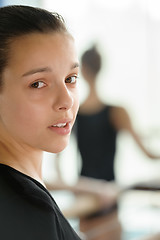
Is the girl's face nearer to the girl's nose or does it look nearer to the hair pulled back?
the girl's nose

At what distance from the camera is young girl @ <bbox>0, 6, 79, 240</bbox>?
0.51 m

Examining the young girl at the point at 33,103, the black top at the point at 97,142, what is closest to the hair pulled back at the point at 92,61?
the black top at the point at 97,142

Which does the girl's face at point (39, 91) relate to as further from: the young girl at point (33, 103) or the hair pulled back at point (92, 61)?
the hair pulled back at point (92, 61)

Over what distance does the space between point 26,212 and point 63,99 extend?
0.14 meters

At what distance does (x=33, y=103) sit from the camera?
21.7 inches

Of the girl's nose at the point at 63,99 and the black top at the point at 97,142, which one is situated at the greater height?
the girl's nose at the point at 63,99

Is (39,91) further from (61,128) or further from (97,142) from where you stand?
(97,142)

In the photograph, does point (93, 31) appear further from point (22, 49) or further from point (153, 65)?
point (22, 49)

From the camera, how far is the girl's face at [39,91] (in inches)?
21.2

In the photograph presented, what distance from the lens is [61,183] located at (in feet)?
5.73

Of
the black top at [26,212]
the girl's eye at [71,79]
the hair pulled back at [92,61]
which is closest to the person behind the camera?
the black top at [26,212]

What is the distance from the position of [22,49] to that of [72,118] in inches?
4.6

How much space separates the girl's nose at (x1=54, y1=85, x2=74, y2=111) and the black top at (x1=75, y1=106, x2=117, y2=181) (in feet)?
4.26

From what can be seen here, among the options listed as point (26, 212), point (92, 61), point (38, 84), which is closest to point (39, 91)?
point (38, 84)
